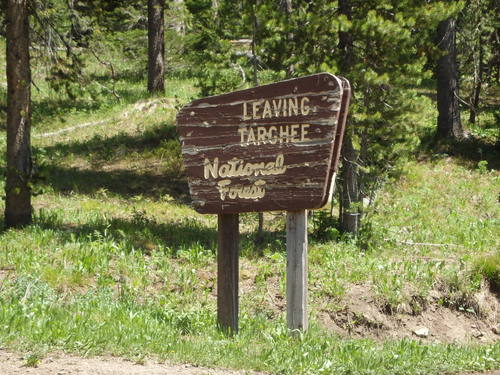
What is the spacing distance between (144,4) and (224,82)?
64.0 ft

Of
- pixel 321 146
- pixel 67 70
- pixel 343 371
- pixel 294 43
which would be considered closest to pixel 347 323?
pixel 343 371

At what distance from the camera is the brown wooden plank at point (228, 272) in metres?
7.79

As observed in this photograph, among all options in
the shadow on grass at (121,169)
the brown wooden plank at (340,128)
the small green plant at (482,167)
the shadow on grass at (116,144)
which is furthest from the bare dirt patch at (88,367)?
the small green plant at (482,167)

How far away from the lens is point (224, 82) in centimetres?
1279

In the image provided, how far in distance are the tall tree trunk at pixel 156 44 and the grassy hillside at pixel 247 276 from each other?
557 cm

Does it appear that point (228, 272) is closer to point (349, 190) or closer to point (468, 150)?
point (349, 190)

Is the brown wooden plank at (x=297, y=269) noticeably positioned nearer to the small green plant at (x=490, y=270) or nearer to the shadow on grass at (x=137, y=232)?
the shadow on grass at (x=137, y=232)

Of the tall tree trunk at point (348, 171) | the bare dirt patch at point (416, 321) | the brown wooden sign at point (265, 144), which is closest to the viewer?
the brown wooden sign at point (265, 144)

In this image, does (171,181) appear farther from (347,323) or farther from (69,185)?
(347,323)

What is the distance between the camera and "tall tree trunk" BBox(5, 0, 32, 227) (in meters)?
11.1

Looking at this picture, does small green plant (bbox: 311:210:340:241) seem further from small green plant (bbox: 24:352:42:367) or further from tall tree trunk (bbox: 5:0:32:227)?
small green plant (bbox: 24:352:42:367)

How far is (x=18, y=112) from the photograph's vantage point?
1117 cm

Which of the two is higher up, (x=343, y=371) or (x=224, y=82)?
(x=224, y=82)

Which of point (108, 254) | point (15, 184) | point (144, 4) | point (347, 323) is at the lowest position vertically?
point (347, 323)
